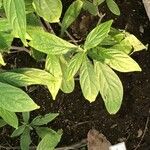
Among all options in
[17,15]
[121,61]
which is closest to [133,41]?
[121,61]

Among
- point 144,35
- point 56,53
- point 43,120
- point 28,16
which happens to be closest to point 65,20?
point 28,16

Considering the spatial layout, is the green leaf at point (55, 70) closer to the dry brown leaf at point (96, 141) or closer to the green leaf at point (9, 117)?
the green leaf at point (9, 117)

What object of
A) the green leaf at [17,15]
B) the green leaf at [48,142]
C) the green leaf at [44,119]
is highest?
the green leaf at [17,15]

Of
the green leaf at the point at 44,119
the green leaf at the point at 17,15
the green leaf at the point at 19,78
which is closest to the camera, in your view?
the green leaf at the point at 17,15

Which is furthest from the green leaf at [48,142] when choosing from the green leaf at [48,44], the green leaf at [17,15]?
the green leaf at [17,15]

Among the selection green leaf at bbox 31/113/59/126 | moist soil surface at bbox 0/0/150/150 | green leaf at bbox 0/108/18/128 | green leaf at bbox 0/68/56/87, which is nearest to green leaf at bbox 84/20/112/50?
green leaf at bbox 0/68/56/87

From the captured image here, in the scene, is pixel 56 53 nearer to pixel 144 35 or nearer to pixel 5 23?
pixel 5 23

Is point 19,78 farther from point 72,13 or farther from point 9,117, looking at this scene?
point 72,13

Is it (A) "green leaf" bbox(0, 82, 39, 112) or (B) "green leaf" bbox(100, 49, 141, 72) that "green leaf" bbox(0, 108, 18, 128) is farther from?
(B) "green leaf" bbox(100, 49, 141, 72)
